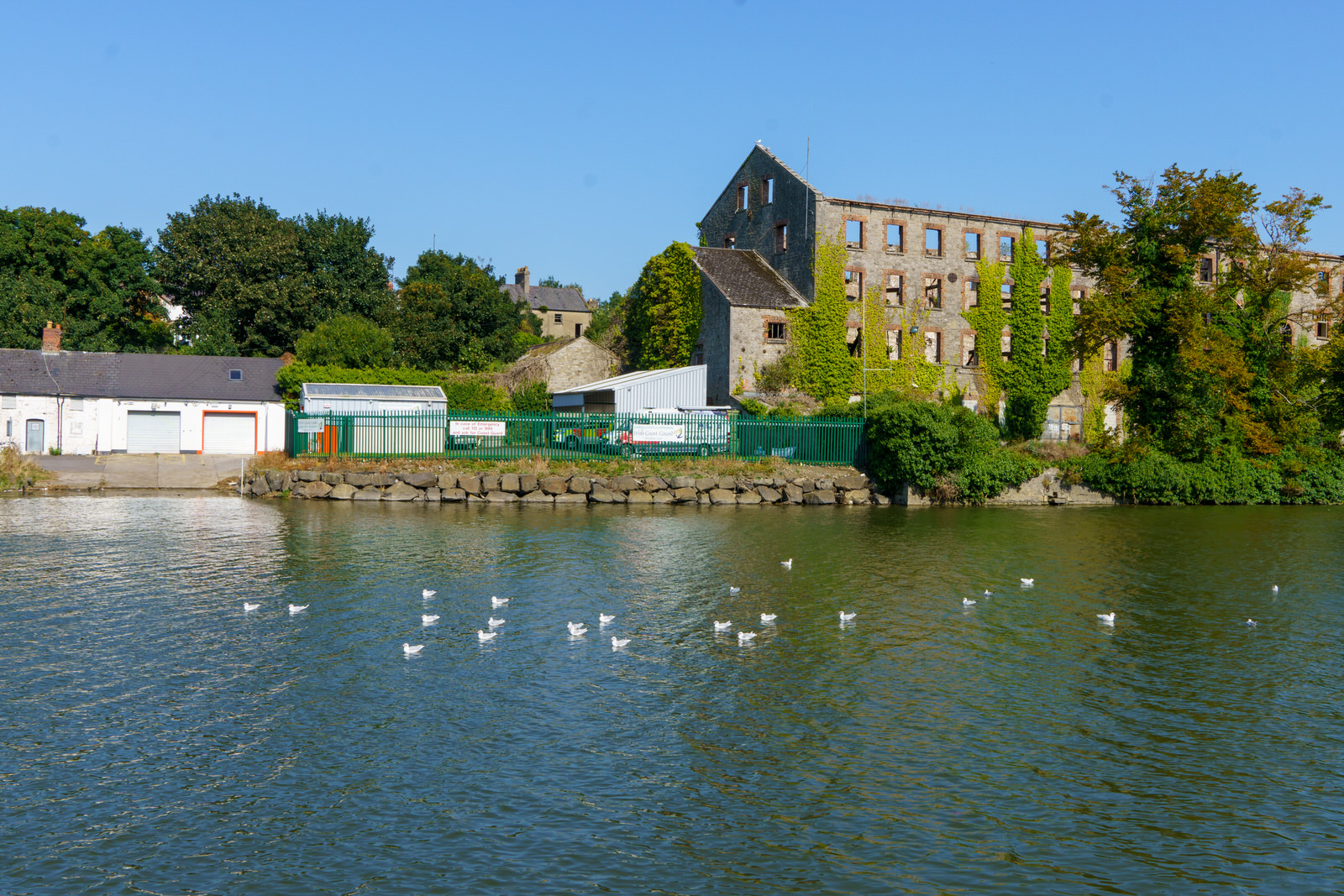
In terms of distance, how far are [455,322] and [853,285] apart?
26.7 meters

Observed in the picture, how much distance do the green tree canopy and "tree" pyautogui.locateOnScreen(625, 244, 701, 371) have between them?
107ft

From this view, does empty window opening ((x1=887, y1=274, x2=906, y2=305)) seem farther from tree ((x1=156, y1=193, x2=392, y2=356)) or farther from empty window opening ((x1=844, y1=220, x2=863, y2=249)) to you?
tree ((x1=156, y1=193, x2=392, y2=356))

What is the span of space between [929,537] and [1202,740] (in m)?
17.3

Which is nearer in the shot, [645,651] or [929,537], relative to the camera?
[645,651]

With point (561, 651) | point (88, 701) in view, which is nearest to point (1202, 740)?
point (561, 651)


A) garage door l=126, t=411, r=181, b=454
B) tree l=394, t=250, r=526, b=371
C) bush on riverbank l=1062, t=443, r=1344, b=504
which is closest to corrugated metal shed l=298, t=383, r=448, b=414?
garage door l=126, t=411, r=181, b=454

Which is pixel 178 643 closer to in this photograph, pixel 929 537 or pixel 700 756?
pixel 700 756

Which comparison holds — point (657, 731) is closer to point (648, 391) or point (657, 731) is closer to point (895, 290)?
point (648, 391)

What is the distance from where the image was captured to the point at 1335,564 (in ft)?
76.3

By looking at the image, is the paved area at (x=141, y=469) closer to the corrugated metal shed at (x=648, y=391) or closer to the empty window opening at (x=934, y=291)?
the corrugated metal shed at (x=648, y=391)

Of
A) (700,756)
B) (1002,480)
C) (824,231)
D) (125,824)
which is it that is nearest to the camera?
(125,824)

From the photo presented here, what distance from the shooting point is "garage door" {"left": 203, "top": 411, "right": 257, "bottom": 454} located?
48.3m

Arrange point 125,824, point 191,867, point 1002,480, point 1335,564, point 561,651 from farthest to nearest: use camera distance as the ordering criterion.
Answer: point 1002,480, point 1335,564, point 561,651, point 125,824, point 191,867

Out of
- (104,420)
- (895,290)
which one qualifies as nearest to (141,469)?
(104,420)
